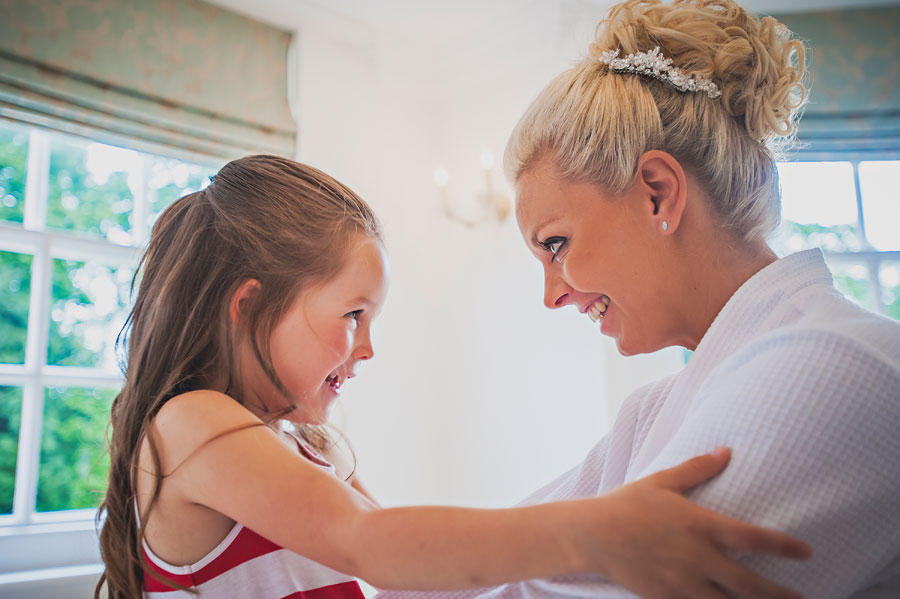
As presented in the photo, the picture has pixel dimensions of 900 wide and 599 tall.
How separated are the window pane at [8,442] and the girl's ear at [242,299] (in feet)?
6.09

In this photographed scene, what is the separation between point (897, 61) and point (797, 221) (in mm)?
834

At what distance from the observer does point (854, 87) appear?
3184 millimetres

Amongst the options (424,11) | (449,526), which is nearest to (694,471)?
(449,526)

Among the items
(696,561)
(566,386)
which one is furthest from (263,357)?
(566,386)

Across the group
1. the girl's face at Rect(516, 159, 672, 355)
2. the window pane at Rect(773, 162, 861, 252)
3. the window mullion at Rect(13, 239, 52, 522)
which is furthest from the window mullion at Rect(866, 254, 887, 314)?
the window mullion at Rect(13, 239, 52, 522)

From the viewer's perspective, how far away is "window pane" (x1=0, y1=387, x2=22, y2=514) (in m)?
2.53

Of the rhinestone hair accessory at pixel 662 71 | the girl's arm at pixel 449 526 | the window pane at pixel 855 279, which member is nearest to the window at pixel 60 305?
the girl's arm at pixel 449 526

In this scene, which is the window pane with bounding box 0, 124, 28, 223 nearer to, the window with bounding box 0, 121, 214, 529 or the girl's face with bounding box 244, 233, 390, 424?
the window with bounding box 0, 121, 214, 529

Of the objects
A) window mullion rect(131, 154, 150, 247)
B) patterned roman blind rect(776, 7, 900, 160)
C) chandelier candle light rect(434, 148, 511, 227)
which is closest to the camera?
window mullion rect(131, 154, 150, 247)

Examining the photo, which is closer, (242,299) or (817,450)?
(817,450)

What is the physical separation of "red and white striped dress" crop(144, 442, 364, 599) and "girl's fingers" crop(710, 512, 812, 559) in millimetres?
722

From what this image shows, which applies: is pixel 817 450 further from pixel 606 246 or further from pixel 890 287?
pixel 890 287

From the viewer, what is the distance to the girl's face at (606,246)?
44.9 inches

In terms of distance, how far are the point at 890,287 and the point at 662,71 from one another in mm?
2648
